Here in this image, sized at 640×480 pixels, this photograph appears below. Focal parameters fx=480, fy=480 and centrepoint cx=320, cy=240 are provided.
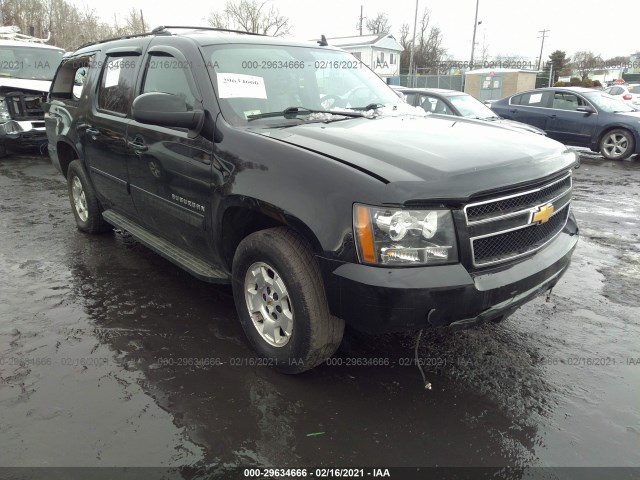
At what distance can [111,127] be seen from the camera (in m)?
4.01

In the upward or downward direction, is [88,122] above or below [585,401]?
above

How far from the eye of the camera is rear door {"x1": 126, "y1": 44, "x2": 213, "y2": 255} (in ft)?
10.0

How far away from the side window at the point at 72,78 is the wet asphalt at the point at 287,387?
1.97 m

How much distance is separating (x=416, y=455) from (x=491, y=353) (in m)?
1.12

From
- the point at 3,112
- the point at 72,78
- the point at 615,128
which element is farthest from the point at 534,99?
the point at 3,112

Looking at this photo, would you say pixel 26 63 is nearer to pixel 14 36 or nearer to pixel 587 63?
pixel 14 36

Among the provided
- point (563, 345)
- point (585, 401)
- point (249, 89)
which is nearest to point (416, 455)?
point (585, 401)

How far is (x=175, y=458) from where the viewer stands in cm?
225

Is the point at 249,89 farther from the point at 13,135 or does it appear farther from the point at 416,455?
the point at 13,135

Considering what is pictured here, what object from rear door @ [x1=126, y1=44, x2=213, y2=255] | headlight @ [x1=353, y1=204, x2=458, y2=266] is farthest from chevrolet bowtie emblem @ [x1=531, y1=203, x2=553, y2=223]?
rear door @ [x1=126, y1=44, x2=213, y2=255]

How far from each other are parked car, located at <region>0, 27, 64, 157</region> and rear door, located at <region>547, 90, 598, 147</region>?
11.3m

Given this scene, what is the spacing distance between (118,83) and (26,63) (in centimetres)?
880

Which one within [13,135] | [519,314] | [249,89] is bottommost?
[519,314]

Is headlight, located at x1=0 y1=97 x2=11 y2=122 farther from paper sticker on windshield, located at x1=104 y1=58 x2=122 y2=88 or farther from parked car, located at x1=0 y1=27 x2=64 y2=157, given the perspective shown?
paper sticker on windshield, located at x1=104 y1=58 x2=122 y2=88
